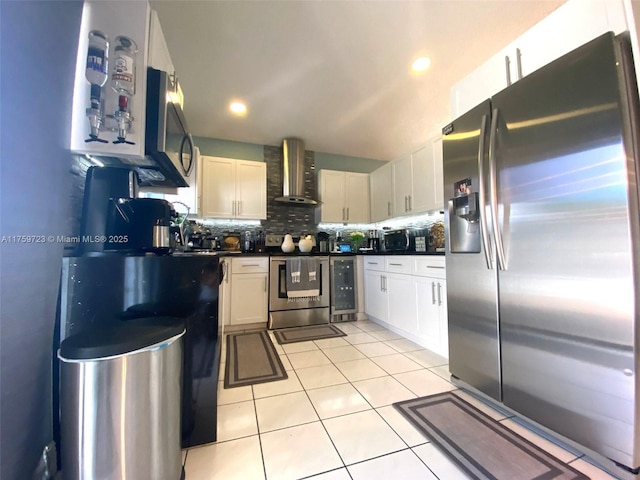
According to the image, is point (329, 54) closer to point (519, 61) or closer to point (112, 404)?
point (519, 61)

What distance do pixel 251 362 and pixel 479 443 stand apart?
1.66 meters

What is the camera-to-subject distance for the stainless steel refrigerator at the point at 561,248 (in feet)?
3.21

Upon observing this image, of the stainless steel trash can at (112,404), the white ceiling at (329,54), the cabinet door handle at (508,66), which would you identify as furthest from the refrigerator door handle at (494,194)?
the stainless steel trash can at (112,404)

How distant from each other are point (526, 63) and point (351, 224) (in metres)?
3.13

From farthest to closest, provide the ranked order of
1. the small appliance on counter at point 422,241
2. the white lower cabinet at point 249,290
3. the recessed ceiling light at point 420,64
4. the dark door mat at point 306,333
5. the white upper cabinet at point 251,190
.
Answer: the white upper cabinet at point 251,190
the small appliance on counter at point 422,241
the white lower cabinet at point 249,290
the dark door mat at point 306,333
the recessed ceiling light at point 420,64

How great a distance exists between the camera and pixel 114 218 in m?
1.22

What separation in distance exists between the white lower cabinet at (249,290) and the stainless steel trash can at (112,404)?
7.11 ft

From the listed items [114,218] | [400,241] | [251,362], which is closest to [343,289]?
[400,241]

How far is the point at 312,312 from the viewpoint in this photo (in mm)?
3301

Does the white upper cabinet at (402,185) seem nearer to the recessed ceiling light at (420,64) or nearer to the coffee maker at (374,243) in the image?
the coffee maker at (374,243)

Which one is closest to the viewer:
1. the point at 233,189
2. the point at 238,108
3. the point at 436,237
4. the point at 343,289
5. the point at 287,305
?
the point at 238,108

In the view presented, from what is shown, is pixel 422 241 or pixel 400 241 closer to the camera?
pixel 422 241

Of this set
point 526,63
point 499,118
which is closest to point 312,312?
point 499,118

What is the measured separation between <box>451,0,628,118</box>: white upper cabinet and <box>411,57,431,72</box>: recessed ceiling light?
697 millimetres
